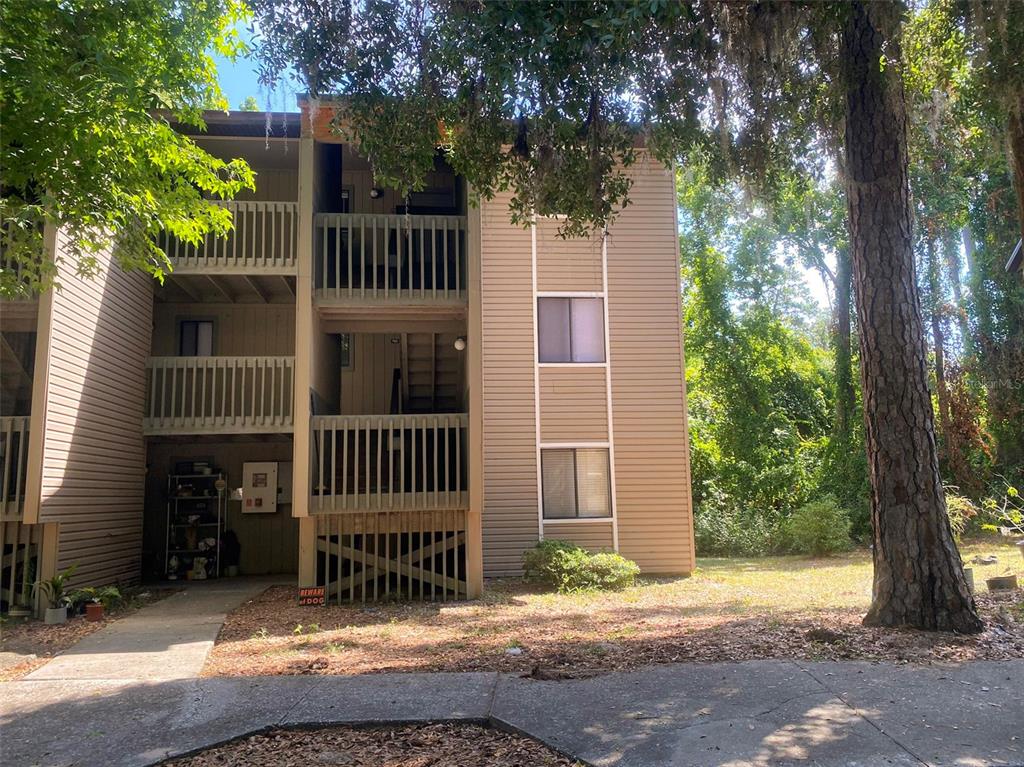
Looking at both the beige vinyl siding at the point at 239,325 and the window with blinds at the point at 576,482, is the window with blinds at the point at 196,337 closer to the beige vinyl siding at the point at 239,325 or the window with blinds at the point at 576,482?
the beige vinyl siding at the point at 239,325

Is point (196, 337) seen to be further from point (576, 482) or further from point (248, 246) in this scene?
point (576, 482)

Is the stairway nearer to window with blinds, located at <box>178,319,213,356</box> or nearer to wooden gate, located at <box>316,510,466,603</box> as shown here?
wooden gate, located at <box>316,510,466,603</box>

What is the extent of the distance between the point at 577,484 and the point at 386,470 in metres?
3.94

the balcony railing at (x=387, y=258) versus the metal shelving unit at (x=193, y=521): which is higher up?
the balcony railing at (x=387, y=258)

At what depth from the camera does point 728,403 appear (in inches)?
976

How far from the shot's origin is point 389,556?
11.2m

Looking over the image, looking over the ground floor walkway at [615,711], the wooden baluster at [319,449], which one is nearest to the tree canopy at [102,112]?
the wooden baluster at [319,449]

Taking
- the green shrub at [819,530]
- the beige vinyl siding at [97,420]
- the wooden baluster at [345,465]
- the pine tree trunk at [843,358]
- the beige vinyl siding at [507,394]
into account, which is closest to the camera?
the beige vinyl siding at [97,420]

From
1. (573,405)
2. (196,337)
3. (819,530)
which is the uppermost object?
(196,337)

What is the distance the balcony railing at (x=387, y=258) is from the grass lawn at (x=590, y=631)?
449 cm

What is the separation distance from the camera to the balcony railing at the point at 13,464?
952 cm

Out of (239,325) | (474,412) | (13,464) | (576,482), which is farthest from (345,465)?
(239,325)

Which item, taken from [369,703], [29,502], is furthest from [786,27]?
[29,502]

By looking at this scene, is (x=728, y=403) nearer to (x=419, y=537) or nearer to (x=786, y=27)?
(x=419, y=537)
